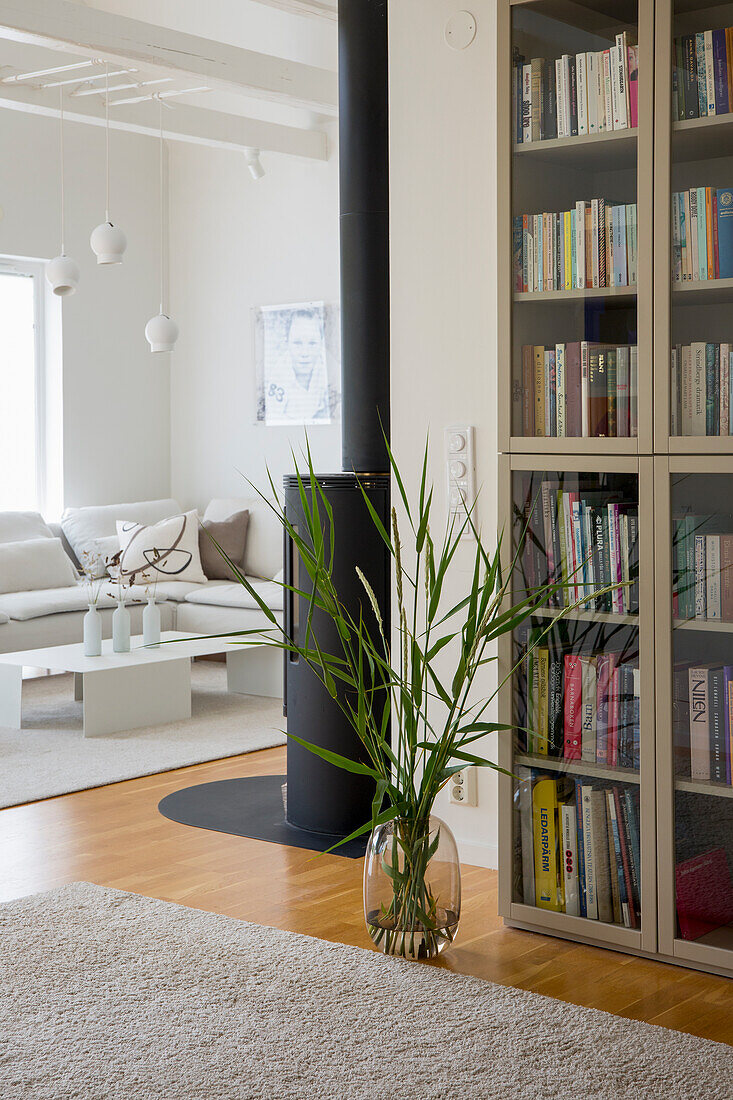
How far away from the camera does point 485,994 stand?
2777 millimetres

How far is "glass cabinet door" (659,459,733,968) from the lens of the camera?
2.87m

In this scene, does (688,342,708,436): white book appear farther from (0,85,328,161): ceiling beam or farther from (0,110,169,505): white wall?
(0,110,169,505): white wall

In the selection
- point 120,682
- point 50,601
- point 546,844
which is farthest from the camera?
point 50,601

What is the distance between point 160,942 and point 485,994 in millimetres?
809

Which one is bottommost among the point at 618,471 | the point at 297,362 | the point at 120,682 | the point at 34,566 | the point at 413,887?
the point at 413,887

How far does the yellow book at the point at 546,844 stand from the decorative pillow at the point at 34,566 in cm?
448

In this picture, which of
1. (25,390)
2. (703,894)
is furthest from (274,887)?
(25,390)

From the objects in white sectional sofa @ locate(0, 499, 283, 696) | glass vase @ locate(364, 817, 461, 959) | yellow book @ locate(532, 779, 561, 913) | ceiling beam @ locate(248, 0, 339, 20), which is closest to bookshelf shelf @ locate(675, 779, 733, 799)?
yellow book @ locate(532, 779, 561, 913)

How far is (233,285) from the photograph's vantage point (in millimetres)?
8164

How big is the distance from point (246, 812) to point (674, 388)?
215cm

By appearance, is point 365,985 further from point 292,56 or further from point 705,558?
point 292,56

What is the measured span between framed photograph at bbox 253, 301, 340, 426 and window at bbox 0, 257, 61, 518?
1.27 m

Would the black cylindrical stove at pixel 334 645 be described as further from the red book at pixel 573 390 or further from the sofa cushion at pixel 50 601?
the sofa cushion at pixel 50 601

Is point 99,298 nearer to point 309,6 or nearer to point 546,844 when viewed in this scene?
point 309,6
